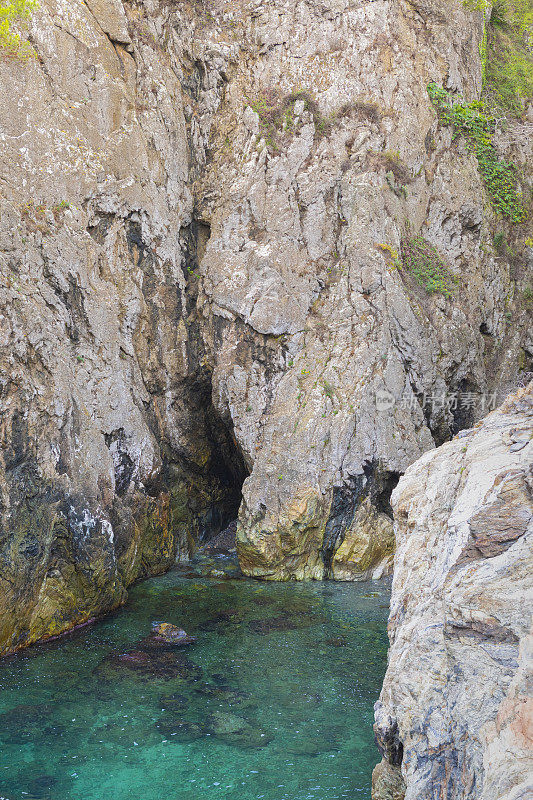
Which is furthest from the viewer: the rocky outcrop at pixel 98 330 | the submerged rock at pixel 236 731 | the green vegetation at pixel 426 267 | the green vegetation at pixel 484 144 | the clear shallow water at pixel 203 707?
the green vegetation at pixel 484 144

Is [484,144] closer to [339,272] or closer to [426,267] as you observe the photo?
[426,267]

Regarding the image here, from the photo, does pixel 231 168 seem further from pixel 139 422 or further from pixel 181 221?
pixel 139 422

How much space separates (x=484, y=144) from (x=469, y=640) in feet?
65.9

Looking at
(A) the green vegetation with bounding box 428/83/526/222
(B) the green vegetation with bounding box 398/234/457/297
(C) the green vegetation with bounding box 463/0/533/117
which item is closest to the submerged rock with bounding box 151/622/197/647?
(B) the green vegetation with bounding box 398/234/457/297

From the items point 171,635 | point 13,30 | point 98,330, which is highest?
point 13,30

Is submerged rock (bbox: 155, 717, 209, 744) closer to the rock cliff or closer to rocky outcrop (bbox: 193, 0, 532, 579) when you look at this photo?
the rock cliff

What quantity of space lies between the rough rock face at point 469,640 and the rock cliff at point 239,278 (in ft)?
27.2

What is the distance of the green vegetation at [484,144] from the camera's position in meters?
20.3

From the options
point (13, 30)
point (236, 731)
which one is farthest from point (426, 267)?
point (236, 731)

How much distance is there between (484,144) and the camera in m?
21.1

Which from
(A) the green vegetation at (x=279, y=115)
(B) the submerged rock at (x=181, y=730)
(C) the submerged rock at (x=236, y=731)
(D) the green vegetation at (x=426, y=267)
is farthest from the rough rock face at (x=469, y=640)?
(A) the green vegetation at (x=279, y=115)

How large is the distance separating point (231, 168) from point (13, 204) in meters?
7.69

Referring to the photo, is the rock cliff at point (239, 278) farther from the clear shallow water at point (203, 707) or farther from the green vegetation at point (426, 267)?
the clear shallow water at point (203, 707)

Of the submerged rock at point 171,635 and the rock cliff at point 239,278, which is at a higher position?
the rock cliff at point 239,278
